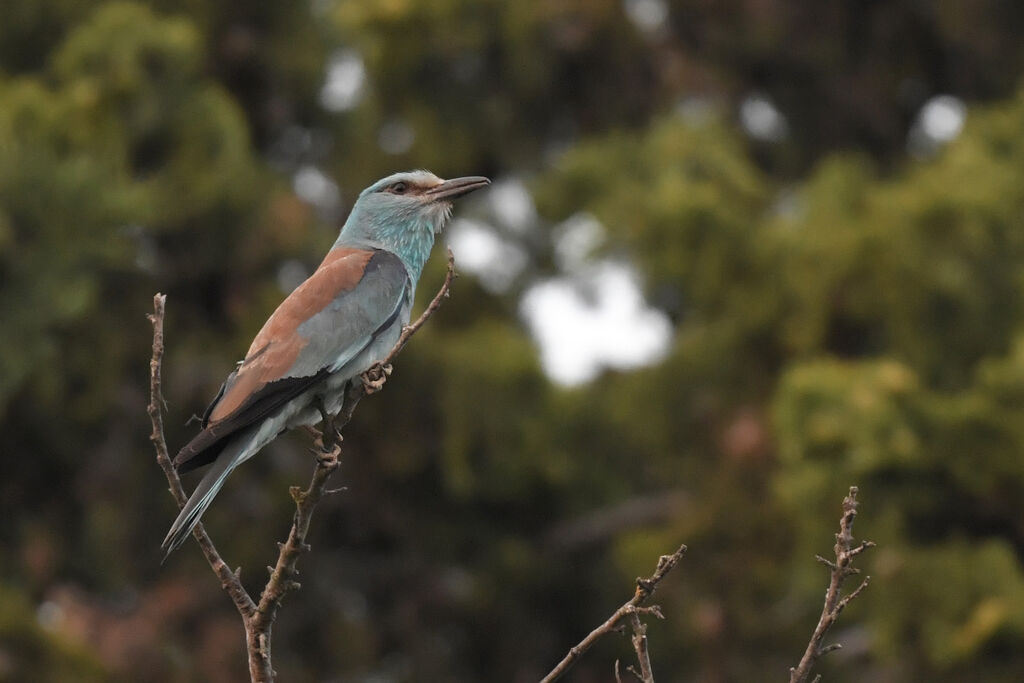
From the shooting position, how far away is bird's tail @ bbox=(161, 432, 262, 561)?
13.3 ft

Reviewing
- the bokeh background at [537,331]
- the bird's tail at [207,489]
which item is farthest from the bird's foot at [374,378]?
the bokeh background at [537,331]

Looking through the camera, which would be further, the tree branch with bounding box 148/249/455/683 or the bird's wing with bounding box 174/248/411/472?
the bird's wing with bounding box 174/248/411/472

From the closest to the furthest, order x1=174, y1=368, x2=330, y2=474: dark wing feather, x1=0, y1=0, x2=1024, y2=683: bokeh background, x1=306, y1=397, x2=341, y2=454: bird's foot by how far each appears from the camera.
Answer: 1. x1=306, y1=397, x2=341, y2=454: bird's foot
2. x1=174, y1=368, x2=330, y2=474: dark wing feather
3. x1=0, y1=0, x2=1024, y2=683: bokeh background

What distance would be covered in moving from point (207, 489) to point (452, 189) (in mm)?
2016

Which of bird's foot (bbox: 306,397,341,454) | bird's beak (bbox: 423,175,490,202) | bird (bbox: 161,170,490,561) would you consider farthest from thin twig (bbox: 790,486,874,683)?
bird's beak (bbox: 423,175,490,202)

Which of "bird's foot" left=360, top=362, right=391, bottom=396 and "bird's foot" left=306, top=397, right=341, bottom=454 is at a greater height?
"bird's foot" left=360, top=362, right=391, bottom=396

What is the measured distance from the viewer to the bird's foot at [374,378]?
4.55m

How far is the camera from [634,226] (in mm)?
9273

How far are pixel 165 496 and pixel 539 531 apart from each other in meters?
2.26

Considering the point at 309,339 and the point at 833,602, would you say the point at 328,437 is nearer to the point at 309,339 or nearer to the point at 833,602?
the point at 309,339

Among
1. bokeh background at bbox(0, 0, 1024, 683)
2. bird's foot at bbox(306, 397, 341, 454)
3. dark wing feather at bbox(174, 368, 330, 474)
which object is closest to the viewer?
bird's foot at bbox(306, 397, 341, 454)

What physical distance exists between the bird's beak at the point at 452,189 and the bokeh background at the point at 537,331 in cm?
220

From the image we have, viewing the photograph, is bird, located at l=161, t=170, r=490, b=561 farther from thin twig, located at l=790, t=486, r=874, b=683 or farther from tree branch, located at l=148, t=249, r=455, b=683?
thin twig, located at l=790, t=486, r=874, b=683

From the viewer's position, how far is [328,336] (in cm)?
508
